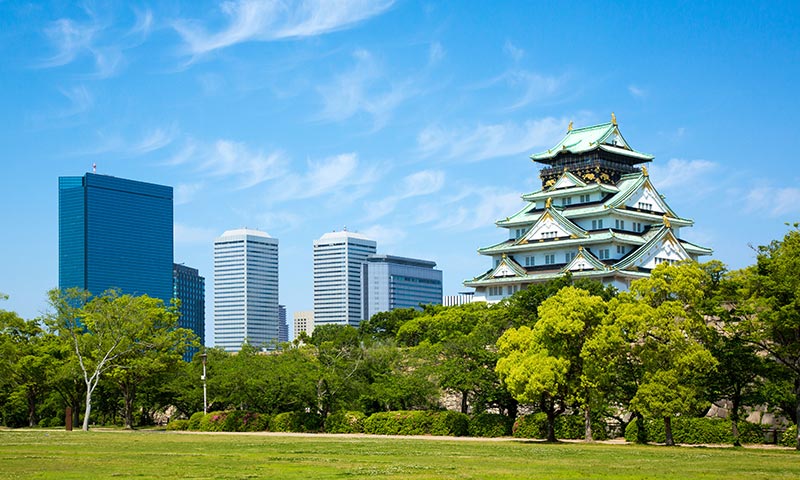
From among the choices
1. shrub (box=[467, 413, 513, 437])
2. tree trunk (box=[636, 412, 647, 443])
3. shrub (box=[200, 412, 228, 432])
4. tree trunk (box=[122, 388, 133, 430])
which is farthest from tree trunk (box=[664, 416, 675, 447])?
tree trunk (box=[122, 388, 133, 430])

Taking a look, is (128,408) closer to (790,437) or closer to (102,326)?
(102,326)

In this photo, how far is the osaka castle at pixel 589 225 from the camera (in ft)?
261

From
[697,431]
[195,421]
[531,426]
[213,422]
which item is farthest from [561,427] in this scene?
[195,421]

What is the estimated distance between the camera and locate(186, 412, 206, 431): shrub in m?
55.2

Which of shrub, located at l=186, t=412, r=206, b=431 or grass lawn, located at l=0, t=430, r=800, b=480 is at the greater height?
grass lawn, located at l=0, t=430, r=800, b=480

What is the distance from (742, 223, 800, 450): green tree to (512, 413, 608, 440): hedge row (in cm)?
939

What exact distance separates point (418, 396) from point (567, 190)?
38.5 m

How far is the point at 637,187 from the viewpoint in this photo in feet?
271

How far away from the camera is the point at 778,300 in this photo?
107 ft

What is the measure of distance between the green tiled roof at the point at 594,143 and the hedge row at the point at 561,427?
4499cm

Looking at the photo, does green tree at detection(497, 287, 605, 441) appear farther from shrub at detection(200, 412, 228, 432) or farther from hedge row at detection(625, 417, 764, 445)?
shrub at detection(200, 412, 228, 432)

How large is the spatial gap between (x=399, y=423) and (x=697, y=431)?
14.5m

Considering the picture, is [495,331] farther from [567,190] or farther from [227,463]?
[567,190]

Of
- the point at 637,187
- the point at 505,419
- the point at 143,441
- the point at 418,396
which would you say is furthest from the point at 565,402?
the point at 637,187
